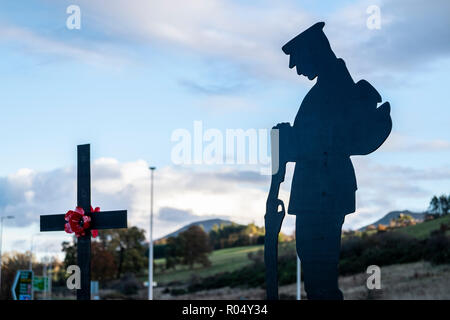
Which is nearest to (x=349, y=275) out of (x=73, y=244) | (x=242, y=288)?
(x=242, y=288)

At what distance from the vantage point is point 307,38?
1207 cm

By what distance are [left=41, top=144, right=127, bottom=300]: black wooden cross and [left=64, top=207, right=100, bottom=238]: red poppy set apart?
0.13 meters

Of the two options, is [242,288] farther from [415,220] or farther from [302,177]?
[302,177]

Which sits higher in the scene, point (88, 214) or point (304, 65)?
point (304, 65)

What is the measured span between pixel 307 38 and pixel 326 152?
6.89ft

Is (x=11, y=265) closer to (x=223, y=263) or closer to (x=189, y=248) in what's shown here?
(x=189, y=248)

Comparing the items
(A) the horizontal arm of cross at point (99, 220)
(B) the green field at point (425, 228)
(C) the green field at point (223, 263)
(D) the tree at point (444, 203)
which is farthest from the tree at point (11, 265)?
(A) the horizontal arm of cross at point (99, 220)

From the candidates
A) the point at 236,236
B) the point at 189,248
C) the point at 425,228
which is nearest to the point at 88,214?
the point at 425,228

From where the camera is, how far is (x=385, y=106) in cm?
1123

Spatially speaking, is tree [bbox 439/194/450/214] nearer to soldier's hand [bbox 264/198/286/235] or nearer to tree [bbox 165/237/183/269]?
tree [bbox 165/237/183/269]

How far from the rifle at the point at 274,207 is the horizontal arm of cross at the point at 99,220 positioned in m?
3.25

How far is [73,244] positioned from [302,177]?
52532 millimetres

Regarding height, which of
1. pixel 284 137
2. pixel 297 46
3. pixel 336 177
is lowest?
pixel 336 177

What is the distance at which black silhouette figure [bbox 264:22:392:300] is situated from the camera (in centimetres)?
1127
